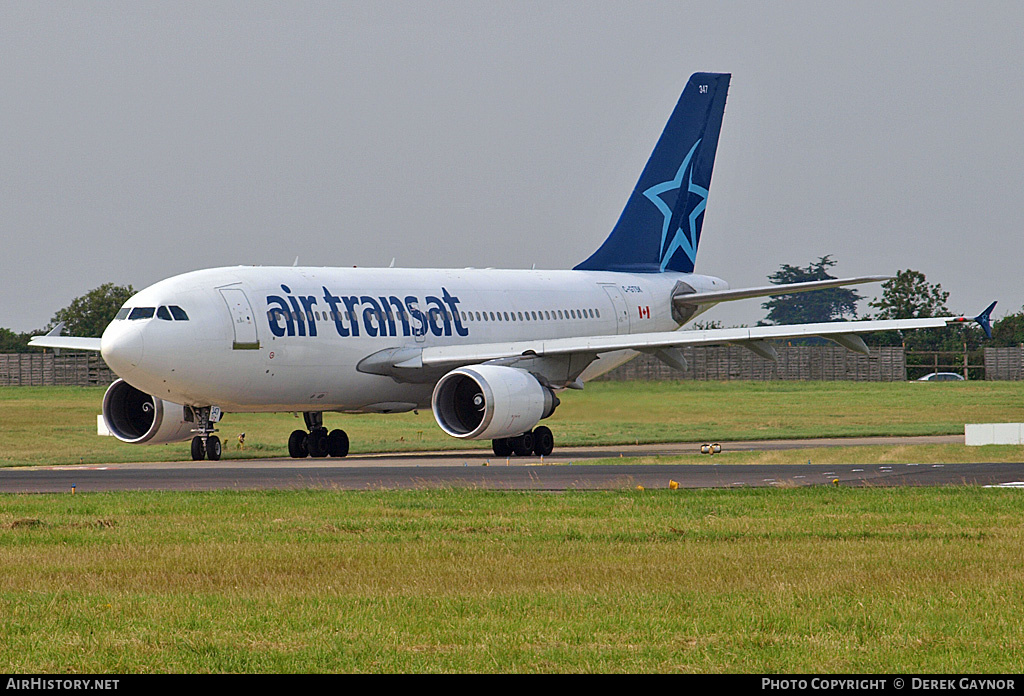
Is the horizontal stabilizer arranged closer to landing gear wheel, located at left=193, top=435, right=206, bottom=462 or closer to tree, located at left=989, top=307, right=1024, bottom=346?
landing gear wheel, located at left=193, top=435, right=206, bottom=462

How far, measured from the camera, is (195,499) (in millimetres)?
18531

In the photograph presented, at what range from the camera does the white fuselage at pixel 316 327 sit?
2827 cm

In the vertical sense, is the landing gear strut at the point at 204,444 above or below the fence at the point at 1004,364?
below

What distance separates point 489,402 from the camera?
96.8 feet

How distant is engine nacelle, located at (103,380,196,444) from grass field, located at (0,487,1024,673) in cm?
1329

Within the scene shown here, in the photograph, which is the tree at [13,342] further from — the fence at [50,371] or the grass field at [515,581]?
the grass field at [515,581]

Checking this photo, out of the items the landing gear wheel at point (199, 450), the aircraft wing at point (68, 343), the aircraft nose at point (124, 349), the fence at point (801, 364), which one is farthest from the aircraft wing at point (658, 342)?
the fence at point (801, 364)

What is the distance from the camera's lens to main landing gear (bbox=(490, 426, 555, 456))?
31.6 metres

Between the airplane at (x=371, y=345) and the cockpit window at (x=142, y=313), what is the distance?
0.08ft

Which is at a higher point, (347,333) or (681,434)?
(347,333)

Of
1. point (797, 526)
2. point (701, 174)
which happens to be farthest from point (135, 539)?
point (701, 174)

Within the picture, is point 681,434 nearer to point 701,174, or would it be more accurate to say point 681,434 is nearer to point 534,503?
point 701,174
